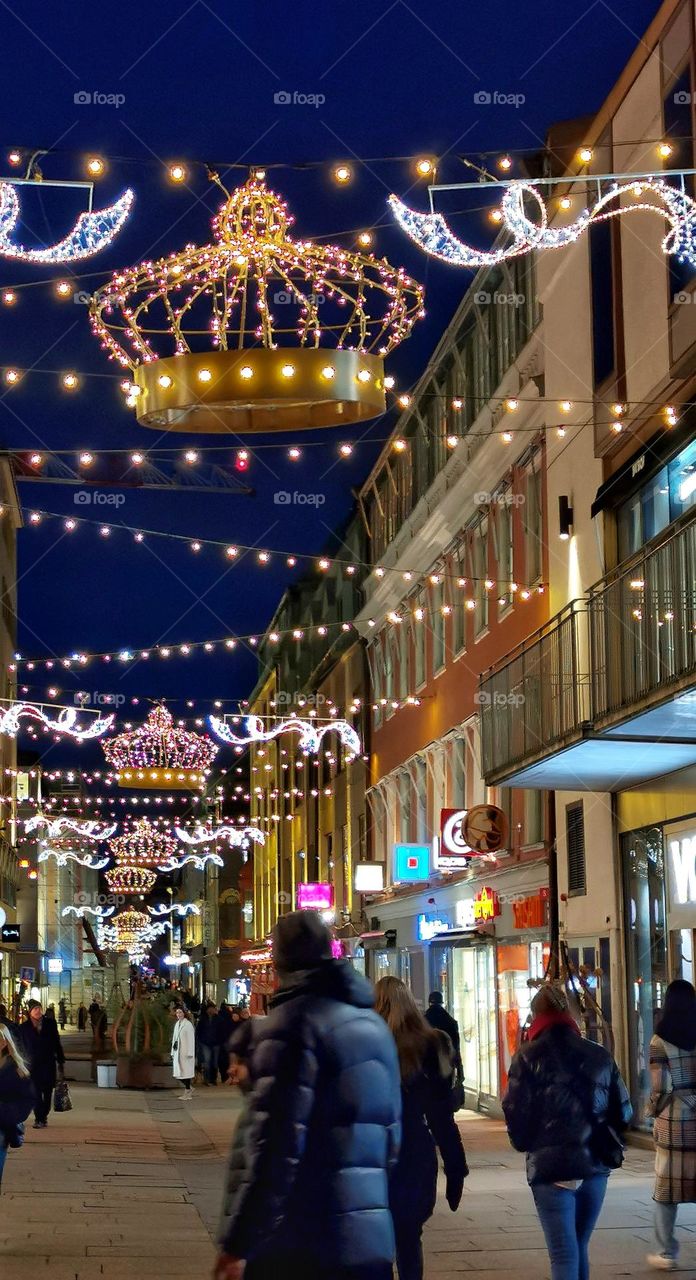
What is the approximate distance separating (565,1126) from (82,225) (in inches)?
274

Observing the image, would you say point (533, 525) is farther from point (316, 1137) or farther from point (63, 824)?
point (63, 824)

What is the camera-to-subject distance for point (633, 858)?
69.9 feet

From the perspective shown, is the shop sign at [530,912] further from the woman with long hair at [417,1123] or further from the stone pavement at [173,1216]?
the woman with long hair at [417,1123]

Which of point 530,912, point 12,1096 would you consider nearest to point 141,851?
point 530,912

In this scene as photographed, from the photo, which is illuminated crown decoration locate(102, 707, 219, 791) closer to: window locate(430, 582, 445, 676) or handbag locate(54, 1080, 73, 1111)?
window locate(430, 582, 445, 676)

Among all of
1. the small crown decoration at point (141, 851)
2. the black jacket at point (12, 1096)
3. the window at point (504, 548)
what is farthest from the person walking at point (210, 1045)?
the black jacket at point (12, 1096)

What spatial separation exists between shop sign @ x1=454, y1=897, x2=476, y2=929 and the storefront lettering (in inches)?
430

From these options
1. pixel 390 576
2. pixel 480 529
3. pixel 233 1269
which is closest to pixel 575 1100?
pixel 233 1269

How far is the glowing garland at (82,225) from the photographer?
41.1ft

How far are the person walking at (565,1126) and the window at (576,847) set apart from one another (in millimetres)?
14137

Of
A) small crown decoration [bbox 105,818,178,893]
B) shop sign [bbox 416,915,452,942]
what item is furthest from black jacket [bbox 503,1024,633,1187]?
small crown decoration [bbox 105,818,178,893]

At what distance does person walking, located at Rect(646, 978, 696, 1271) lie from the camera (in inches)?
436

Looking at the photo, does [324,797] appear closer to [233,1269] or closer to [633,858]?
[633,858]

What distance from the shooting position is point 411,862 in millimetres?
34562
